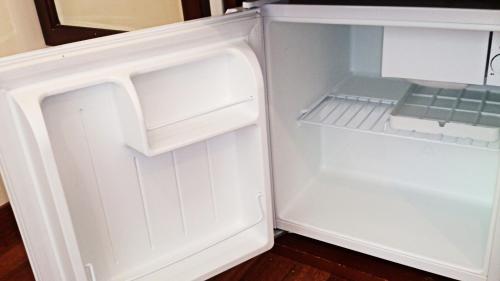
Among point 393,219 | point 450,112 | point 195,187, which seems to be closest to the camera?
point 195,187

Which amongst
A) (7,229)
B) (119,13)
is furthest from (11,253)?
(119,13)

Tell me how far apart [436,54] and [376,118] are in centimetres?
40

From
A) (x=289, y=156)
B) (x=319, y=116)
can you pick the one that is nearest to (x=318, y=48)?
(x=319, y=116)

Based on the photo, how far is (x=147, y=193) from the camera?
3.85 ft

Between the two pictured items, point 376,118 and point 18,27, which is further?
point 18,27

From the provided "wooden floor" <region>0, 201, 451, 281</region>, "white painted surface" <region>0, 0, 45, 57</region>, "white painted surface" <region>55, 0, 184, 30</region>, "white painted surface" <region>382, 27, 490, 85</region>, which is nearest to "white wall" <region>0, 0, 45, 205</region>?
"white painted surface" <region>0, 0, 45, 57</region>

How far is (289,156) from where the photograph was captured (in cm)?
161

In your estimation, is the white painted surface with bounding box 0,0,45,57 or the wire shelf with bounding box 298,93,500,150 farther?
the white painted surface with bounding box 0,0,45,57

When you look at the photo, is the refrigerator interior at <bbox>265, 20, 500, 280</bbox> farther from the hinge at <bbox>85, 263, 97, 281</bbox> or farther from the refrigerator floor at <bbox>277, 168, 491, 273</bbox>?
the hinge at <bbox>85, 263, 97, 281</bbox>

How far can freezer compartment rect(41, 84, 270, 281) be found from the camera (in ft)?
3.33

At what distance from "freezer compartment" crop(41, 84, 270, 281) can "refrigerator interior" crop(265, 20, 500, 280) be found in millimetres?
232

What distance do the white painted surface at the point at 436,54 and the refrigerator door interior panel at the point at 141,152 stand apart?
39 cm

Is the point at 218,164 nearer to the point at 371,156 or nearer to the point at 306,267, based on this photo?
the point at 306,267

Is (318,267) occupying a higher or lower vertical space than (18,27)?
lower
